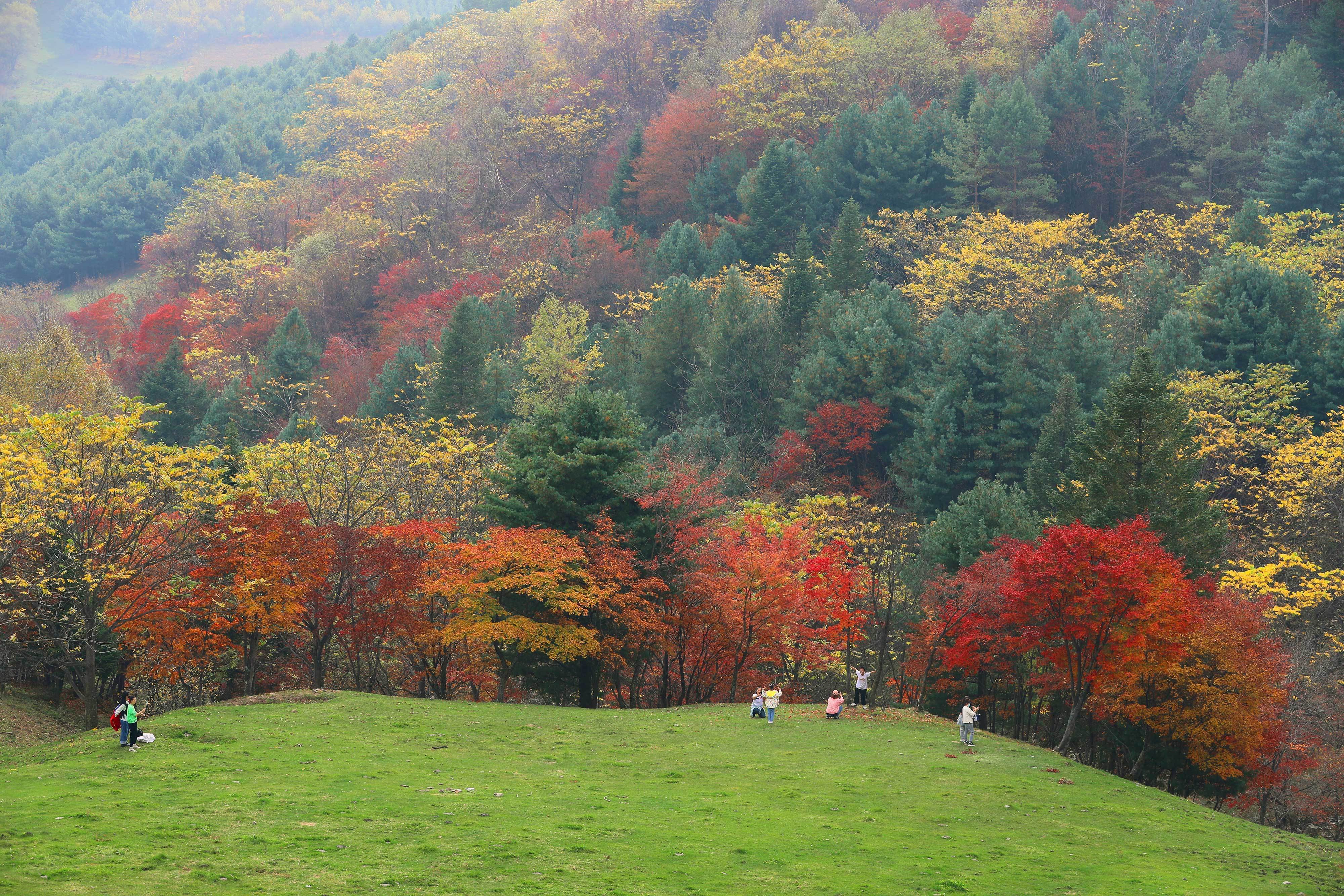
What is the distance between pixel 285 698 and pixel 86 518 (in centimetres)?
692

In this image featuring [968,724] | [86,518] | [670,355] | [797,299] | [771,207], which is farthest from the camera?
[771,207]

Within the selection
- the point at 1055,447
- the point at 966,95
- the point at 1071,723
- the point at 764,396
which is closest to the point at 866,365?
the point at 764,396

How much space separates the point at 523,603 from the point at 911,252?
1732 inches

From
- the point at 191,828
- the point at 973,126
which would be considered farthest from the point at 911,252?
the point at 191,828

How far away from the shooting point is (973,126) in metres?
71.9

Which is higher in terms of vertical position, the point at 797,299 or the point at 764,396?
the point at 797,299

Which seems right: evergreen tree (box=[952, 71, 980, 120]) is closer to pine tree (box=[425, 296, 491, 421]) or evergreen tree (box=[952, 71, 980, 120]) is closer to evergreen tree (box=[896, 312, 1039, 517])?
evergreen tree (box=[896, 312, 1039, 517])

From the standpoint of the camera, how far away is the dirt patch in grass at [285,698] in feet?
97.0

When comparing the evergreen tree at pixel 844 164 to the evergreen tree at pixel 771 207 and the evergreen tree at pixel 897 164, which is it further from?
the evergreen tree at pixel 771 207

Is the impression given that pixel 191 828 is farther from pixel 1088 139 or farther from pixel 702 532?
pixel 1088 139

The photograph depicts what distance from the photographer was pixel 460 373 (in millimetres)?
65375

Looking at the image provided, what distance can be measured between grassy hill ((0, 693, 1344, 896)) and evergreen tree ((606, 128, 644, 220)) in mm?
65110

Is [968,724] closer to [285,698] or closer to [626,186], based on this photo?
[285,698]

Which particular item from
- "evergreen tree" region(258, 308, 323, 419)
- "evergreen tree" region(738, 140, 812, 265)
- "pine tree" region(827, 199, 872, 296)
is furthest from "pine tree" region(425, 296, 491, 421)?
"pine tree" region(827, 199, 872, 296)
